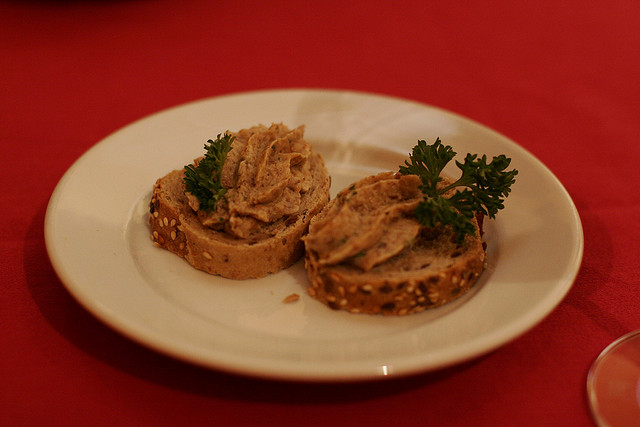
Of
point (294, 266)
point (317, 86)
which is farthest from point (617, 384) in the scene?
point (317, 86)

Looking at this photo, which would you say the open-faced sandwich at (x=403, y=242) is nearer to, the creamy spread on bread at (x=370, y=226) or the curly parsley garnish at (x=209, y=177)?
the creamy spread on bread at (x=370, y=226)

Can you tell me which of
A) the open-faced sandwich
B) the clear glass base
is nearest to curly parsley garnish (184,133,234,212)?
the open-faced sandwich

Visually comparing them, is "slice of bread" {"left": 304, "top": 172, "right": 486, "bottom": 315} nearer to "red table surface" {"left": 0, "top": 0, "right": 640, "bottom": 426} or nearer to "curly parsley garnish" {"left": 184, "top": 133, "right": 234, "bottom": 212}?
"red table surface" {"left": 0, "top": 0, "right": 640, "bottom": 426}

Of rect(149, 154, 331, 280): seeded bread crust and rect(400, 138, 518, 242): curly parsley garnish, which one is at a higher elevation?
rect(400, 138, 518, 242): curly parsley garnish

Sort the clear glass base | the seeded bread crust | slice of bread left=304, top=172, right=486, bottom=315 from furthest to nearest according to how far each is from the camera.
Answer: the seeded bread crust → slice of bread left=304, top=172, right=486, bottom=315 → the clear glass base

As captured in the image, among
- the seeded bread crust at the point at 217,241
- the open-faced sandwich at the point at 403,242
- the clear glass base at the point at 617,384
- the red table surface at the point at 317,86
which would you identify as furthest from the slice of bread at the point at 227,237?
the clear glass base at the point at 617,384

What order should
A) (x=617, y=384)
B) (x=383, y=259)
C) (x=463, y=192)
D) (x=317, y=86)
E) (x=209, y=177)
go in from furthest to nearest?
(x=317, y=86), (x=209, y=177), (x=463, y=192), (x=383, y=259), (x=617, y=384)

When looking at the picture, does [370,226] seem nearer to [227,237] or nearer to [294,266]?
[294,266]
